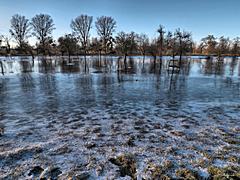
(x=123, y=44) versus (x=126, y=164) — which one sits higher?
(x=123, y=44)

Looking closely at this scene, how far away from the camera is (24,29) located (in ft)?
181

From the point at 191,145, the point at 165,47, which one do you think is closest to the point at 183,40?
the point at 165,47

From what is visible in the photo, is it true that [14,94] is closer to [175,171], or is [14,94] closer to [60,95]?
[60,95]

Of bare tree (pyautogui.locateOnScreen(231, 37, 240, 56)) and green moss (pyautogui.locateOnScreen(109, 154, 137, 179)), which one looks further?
bare tree (pyautogui.locateOnScreen(231, 37, 240, 56))

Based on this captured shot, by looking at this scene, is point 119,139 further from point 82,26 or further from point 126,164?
point 82,26

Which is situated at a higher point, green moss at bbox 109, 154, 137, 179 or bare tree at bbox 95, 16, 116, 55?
bare tree at bbox 95, 16, 116, 55


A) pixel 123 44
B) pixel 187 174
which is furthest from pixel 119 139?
pixel 123 44

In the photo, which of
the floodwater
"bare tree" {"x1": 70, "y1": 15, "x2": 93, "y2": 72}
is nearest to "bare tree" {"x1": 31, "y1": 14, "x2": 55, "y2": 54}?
"bare tree" {"x1": 70, "y1": 15, "x2": 93, "y2": 72}

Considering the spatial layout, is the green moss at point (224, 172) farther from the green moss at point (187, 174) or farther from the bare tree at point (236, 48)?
the bare tree at point (236, 48)

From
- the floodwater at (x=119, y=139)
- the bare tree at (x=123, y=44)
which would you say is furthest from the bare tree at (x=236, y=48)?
the floodwater at (x=119, y=139)

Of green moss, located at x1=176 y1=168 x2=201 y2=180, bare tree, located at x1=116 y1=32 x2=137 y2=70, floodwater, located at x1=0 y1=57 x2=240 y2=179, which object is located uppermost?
bare tree, located at x1=116 y1=32 x2=137 y2=70

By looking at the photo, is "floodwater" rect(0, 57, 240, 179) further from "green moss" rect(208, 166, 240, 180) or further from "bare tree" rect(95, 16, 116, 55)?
"bare tree" rect(95, 16, 116, 55)

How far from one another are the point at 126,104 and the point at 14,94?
22.1 ft

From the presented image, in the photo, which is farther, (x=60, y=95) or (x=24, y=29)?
(x=24, y=29)
